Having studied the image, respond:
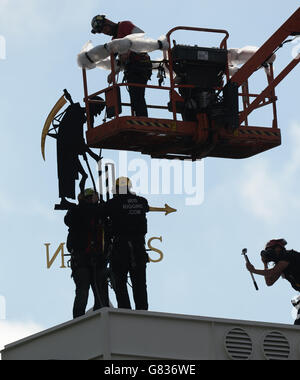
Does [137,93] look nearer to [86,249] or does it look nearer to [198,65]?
[198,65]

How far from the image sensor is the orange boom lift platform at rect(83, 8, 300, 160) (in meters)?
22.4

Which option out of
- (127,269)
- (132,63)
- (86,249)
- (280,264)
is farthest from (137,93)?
(280,264)

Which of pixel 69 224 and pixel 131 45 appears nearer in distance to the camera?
pixel 69 224

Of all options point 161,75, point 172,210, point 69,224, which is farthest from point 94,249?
point 161,75

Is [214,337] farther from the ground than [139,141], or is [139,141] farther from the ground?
[139,141]

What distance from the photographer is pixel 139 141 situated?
2275cm

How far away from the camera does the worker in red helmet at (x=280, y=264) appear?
66.8ft

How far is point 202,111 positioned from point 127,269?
13.5ft

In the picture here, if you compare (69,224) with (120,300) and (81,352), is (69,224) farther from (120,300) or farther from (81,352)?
(81,352)

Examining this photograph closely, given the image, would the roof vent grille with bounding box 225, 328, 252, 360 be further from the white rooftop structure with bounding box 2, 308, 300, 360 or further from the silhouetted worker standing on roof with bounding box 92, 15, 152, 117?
the silhouetted worker standing on roof with bounding box 92, 15, 152, 117

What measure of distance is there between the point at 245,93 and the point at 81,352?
7.50m

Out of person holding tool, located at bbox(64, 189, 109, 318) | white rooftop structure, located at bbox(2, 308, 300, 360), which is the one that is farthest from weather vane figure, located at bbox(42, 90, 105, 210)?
white rooftop structure, located at bbox(2, 308, 300, 360)
